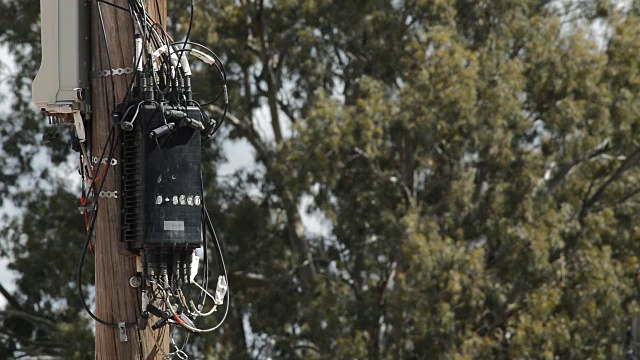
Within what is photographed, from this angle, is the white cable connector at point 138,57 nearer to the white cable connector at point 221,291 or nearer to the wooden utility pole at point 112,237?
the wooden utility pole at point 112,237

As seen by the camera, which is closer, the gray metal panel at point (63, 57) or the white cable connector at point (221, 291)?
the gray metal panel at point (63, 57)

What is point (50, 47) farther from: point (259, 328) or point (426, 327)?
point (259, 328)

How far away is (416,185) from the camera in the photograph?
25.5m

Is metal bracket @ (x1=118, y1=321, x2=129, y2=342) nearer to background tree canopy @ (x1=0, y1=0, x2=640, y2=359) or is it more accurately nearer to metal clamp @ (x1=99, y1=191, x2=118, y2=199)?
metal clamp @ (x1=99, y1=191, x2=118, y2=199)

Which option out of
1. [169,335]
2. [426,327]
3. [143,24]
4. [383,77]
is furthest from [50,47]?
[383,77]

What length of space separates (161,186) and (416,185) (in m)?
19.3

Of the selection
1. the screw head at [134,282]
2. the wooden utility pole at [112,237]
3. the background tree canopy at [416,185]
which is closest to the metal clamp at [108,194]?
the wooden utility pole at [112,237]

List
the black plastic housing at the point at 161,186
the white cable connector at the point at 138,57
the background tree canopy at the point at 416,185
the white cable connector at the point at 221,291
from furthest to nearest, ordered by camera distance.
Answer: the background tree canopy at the point at 416,185
the white cable connector at the point at 221,291
the white cable connector at the point at 138,57
the black plastic housing at the point at 161,186

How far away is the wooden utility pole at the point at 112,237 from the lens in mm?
6527

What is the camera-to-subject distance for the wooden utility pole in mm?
6527

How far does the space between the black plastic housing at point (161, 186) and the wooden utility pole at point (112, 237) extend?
0.09 m

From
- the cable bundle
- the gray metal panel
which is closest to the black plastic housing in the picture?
the cable bundle

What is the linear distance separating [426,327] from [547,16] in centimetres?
723

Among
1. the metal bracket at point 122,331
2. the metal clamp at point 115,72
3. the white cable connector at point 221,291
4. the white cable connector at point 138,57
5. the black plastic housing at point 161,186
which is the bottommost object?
the metal bracket at point 122,331
